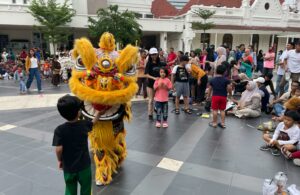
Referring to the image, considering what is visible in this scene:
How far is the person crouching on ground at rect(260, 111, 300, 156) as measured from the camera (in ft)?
15.1

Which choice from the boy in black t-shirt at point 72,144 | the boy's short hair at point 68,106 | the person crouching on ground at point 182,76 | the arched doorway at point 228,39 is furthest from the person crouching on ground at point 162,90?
the arched doorway at point 228,39

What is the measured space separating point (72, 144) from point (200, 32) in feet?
86.8

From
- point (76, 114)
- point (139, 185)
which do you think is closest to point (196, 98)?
point (139, 185)

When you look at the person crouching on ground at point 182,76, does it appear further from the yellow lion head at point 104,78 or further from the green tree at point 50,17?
the green tree at point 50,17

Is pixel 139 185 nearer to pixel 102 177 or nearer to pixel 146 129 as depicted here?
pixel 102 177

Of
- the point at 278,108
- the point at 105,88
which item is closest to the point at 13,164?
the point at 105,88

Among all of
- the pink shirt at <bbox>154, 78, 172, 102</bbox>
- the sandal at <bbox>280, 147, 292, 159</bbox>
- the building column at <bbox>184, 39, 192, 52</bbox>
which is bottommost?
the sandal at <bbox>280, 147, 292, 159</bbox>

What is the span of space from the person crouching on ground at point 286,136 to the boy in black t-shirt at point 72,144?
11.7 ft

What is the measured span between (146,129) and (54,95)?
5.50 m

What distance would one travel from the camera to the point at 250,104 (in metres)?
7.29

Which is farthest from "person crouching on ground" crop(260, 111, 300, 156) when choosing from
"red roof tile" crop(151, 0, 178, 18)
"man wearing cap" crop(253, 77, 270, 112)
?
"red roof tile" crop(151, 0, 178, 18)

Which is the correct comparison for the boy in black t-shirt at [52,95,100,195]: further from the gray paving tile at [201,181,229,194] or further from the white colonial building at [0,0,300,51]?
the white colonial building at [0,0,300,51]

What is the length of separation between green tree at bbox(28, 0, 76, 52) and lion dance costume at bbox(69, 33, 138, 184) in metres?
18.8

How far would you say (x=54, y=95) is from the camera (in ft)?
33.2
